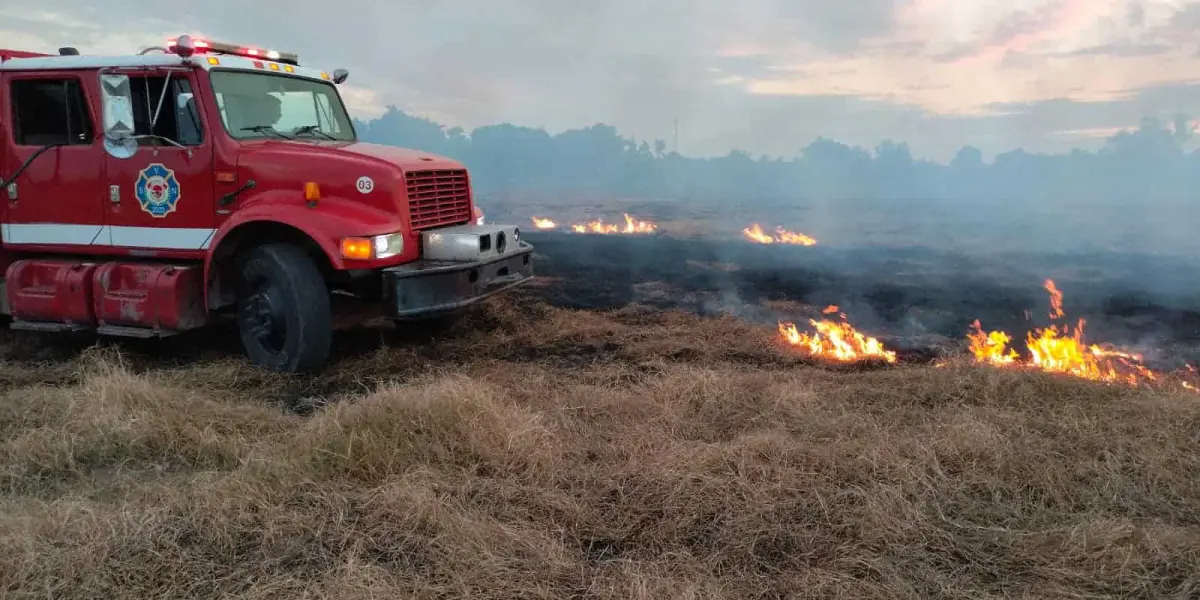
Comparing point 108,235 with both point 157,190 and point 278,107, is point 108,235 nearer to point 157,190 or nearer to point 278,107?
point 157,190

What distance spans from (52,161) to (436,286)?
159 inches

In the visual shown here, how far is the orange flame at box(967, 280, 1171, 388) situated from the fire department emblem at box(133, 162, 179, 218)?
7227 mm

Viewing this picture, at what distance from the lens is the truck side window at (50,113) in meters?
6.82

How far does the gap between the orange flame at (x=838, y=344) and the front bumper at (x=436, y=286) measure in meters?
3.07

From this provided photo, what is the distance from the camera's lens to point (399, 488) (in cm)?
364

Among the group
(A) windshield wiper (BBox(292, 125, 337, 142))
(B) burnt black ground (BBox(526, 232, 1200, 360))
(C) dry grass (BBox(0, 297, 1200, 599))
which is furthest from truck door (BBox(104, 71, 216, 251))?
(B) burnt black ground (BBox(526, 232, 1200, 360))

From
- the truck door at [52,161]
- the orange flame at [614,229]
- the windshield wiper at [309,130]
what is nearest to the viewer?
the truck door at [52,161]

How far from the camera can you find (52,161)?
272 inches

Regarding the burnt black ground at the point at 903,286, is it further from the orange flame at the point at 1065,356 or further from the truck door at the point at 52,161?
the truck door at the point at 52,161

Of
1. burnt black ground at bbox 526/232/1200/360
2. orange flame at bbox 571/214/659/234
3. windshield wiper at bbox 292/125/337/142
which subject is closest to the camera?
windshield wiper at bbox 292/125/337/142

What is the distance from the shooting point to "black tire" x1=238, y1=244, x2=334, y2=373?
20.3 ft

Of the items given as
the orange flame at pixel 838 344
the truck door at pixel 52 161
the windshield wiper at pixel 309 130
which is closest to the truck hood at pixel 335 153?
the windshield wiper at pixel 309 130

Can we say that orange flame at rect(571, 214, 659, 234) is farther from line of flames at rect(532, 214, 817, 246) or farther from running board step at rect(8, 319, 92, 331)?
running board step at rect(8, 319, 92, 331)

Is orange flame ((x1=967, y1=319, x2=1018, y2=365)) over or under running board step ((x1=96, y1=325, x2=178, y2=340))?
under
